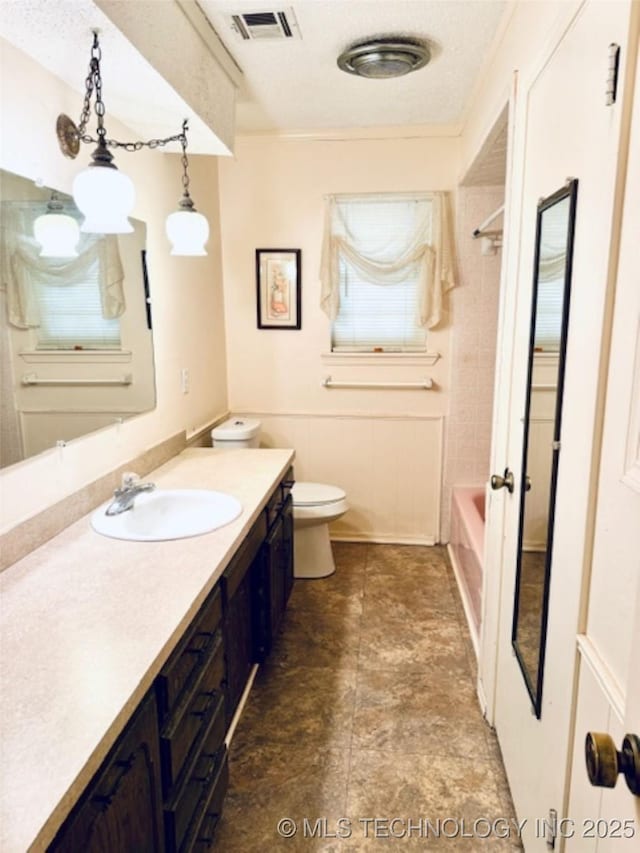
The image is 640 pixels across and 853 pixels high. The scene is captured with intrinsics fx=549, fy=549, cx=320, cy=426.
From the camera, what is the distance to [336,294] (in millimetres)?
3344

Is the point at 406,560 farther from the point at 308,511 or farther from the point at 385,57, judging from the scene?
the point at 385,57

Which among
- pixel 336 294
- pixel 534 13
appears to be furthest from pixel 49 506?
pixel 336 294

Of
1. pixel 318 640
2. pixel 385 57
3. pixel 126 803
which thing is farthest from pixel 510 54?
pixel 318 640

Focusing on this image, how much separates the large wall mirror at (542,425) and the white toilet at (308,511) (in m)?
1.48

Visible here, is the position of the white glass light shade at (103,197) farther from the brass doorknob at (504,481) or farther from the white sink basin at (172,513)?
the brass doorknob at (504,481)

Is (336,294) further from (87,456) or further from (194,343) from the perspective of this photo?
(87,456)

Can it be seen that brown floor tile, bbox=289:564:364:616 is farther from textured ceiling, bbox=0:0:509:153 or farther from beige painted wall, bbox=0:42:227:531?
textured ceiling, bbox=0:0:509:153

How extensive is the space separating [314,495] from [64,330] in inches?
67.2

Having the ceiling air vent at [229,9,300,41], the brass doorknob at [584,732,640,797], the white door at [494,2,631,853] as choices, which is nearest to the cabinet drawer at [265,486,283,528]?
the white door at [494,2,631,853]

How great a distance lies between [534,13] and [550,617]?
163cm

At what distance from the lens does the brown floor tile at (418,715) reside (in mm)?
1931

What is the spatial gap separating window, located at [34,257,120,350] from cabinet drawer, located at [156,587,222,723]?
0.92 m

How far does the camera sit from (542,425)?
139 centimetres

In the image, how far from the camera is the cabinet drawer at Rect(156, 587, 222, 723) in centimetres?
112
